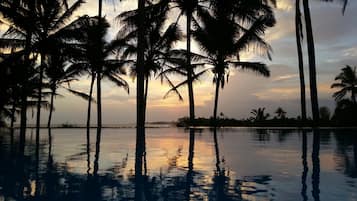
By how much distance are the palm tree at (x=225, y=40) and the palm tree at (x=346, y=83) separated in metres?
19.5

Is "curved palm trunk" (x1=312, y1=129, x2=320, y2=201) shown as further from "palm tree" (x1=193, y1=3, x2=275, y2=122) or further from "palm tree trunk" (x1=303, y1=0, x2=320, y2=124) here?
"palm tree" (x1=193, y1=3, x2=275, y2=122)

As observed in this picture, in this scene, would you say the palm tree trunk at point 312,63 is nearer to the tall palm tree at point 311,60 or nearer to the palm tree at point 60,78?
the tall palm tree at point 311,60

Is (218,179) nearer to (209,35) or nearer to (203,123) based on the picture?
(209,35)

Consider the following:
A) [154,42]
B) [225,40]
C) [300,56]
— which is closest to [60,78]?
[154,42]

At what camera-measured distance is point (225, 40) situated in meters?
22.9

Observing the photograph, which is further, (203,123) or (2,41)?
(203,123)

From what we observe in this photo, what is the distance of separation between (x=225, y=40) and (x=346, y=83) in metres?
21.4

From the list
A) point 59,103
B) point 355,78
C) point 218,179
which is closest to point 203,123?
point 59,103

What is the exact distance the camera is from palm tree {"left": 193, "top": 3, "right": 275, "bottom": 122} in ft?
72.1

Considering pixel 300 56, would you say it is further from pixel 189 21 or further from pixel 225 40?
pixel 189 21

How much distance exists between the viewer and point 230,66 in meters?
23.4

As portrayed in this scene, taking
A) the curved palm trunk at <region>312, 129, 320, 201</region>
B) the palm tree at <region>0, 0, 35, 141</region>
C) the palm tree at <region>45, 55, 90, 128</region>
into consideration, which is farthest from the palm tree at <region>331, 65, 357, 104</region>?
the curved palm trunk at <region>312, 129, 320, 201</region>

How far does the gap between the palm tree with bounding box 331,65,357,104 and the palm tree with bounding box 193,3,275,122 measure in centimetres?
1948

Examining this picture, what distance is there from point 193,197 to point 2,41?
19.2 metres
